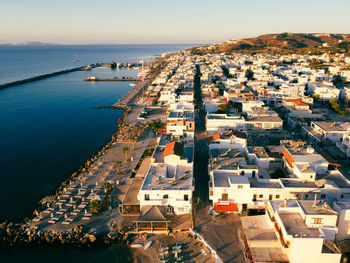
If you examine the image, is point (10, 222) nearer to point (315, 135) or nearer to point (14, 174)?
point (14, 174)

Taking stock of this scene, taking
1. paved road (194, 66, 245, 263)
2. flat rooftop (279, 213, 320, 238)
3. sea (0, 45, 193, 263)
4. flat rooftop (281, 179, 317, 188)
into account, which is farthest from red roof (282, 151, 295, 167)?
sea (0, 45, 193, 263)

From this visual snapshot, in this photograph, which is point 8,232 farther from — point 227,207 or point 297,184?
point 297,184

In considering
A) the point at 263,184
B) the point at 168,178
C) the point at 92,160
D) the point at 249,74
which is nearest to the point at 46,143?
the point at 92,160

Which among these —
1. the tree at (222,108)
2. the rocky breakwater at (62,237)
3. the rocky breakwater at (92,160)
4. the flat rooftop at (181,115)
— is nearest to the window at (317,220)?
the rocky breakwater at (62,237)

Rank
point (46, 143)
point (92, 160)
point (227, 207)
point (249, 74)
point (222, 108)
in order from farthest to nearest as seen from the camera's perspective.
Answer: point (249, 74) → point (222, 108) → point (46, 143) → point (92, 160) → point (227, 207)

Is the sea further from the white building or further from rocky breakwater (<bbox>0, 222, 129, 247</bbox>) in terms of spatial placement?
the white building

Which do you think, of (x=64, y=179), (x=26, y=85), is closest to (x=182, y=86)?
(x=64, y=179)
